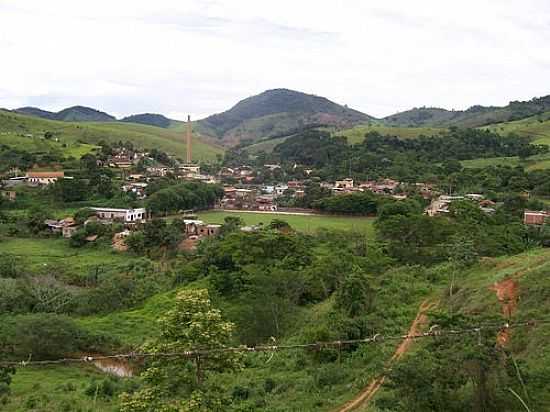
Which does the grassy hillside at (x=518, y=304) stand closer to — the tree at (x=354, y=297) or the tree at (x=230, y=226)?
the tree at (x=354, y=297)

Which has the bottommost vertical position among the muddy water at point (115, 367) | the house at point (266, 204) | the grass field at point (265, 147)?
the muddy water at point (115, 367)

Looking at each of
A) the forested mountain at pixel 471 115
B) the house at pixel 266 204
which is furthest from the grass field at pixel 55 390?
the forested mountain at pixel 471 115

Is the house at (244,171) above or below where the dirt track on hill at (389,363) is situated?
above

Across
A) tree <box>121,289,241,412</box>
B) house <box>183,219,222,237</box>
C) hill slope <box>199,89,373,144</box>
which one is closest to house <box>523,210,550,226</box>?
house <box>183,219,222,237</box>

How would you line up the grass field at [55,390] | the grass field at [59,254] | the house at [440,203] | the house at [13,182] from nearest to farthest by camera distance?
the grass field at [55,390], the grass field at [59,254], the house at [440,203], the house at [13,182]

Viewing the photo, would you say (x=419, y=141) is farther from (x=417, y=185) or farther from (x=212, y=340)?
(x=212, y=340)

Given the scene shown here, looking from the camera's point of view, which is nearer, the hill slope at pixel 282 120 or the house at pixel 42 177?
the house at pixel 42 177

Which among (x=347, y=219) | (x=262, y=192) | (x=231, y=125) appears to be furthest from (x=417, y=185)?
(x=231, y=125)

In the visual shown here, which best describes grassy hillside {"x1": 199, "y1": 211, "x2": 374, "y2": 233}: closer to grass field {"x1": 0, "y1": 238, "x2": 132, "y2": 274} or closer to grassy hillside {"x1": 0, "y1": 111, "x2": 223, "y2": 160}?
grass field {"x1": 0, "y1": 238, "x2": 132, "y2": 274}
